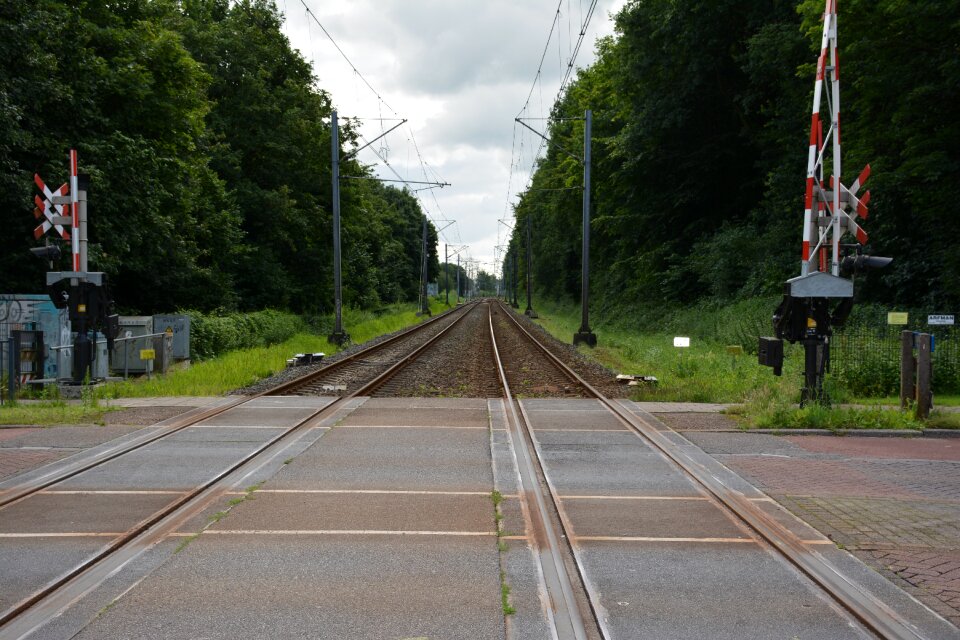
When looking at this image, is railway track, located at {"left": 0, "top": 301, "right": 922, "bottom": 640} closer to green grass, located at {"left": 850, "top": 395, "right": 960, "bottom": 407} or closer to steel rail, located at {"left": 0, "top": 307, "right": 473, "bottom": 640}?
steel rail, located at {"left": 0, "top": 307, "right": 473, "bottom": 640}

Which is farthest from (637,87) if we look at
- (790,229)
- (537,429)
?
(537,429)

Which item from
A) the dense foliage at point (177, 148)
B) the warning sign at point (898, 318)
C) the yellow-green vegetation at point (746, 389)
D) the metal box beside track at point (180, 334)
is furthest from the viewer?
the metal box beside track at point (180, 334)

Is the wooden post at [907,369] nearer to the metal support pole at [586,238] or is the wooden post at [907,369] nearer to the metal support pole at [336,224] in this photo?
the metal support pole at [586,238]

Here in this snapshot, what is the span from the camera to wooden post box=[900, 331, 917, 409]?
11.1 meters

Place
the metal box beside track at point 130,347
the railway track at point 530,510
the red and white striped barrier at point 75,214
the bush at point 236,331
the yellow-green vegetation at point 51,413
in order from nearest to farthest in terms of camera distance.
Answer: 1. the railway track at point 530,510
2. the yellow-green vegetation at point 51,413
3. the red and white striped barrier at point 75,214
4. the metal box beside track at point 130,347
5. the bush at point 236,331

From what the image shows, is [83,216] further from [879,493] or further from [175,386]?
[879,493]

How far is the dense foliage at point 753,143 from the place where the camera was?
18891mm

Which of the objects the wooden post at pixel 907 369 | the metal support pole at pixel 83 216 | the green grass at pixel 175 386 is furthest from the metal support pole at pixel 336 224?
the wooden post at pixel 907 369

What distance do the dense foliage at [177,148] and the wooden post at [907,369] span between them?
18628 millimetres

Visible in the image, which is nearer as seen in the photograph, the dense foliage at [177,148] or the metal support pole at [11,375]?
the metal support pole at [11,375]

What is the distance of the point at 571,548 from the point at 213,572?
2479 millimetres

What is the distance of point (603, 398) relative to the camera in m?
13.8

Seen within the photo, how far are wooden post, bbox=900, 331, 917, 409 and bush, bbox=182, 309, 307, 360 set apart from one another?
18.1 meters

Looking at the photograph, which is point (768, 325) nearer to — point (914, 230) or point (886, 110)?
point (914, 230)
